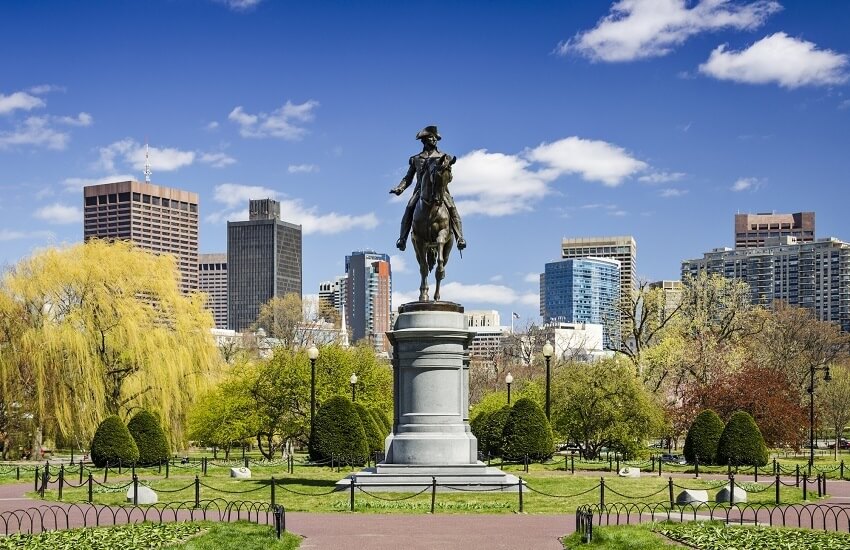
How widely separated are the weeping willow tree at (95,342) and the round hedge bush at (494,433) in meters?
13.6

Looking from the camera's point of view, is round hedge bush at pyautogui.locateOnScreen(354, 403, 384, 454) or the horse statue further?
round hedge bush at pyautogui.locateOnScreen(354, 403, 384, 454)

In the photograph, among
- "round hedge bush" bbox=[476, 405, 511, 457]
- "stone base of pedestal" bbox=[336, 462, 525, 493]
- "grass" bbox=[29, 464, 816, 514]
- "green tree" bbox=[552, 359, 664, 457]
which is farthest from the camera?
"green tree" bbox=[552, 359, 664, 457]

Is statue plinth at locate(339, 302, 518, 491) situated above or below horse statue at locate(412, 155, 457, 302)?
below

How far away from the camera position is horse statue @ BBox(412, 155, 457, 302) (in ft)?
94.5

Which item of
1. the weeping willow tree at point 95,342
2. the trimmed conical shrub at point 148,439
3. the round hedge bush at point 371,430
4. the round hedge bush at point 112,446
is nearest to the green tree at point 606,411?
the round hedge bush at point 371,430

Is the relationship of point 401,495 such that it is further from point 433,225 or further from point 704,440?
point 704,440

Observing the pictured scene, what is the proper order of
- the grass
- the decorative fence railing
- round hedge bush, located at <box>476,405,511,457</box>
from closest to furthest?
the decorative fence railing < the grass < round hedge bush, located at <box>476,405,511,457</box>

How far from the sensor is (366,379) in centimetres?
5575

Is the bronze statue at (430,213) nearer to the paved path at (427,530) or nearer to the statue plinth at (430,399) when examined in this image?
the statue plinth at (430,399)

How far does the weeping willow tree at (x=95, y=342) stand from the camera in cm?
4656

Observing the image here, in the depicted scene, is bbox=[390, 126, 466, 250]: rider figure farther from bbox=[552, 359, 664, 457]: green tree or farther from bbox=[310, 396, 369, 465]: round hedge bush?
bbox=[552, 359, 664, 457]: green tree

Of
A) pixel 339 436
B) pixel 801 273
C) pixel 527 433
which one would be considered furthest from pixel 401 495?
pixel 801 273

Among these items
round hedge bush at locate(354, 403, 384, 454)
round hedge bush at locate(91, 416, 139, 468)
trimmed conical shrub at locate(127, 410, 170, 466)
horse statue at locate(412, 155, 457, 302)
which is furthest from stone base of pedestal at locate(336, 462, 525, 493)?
round hedge bush at locate(354, 403, 384, 454)

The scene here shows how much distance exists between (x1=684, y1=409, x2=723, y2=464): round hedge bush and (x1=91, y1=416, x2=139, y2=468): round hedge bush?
66.5ft
